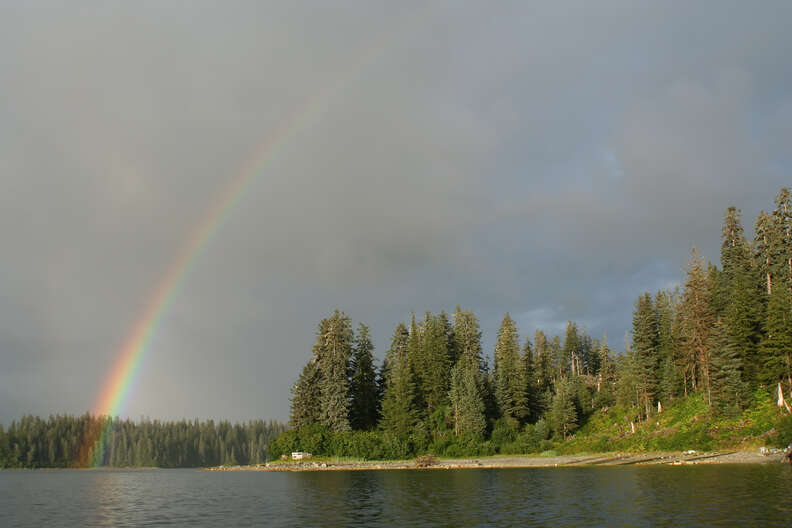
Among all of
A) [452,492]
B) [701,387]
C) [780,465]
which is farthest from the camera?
[701,387]

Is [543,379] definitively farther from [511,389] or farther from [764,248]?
[764,248]

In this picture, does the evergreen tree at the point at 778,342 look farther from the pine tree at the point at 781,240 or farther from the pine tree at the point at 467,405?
the pine tree at the point at 467,405

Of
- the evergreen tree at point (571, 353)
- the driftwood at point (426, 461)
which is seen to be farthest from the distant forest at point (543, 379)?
the evergreen tree at point (571, 353)

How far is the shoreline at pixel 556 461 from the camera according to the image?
7569 centimetres

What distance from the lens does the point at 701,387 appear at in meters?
108

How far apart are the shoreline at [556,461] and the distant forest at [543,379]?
16.6 ft

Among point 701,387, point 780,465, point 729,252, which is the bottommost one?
point 780,465

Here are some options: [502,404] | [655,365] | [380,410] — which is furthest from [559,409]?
[380,410]

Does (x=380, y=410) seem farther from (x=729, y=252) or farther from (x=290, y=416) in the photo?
(x=729, y=252)

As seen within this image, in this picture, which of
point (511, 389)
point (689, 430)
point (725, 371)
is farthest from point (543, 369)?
point (725, 371)

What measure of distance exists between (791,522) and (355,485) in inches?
1872

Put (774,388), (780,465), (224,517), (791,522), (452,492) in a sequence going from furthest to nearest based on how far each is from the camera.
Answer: (774,388)
(780,465)
(452,492)
(224,517)
(791,522)

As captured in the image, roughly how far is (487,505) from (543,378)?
114 m

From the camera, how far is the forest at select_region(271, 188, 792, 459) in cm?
9344
